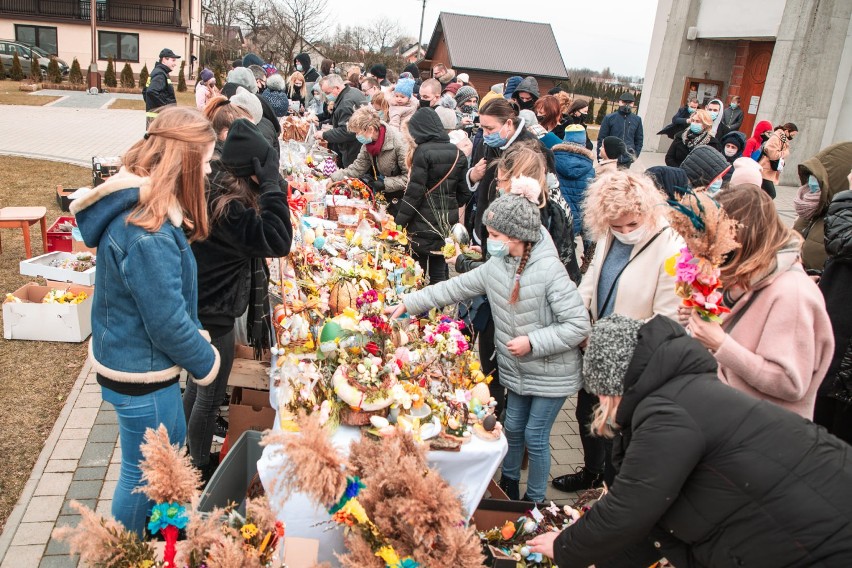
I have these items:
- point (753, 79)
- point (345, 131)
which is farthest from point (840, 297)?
point (753, 79)

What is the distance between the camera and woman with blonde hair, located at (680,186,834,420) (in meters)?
2.35

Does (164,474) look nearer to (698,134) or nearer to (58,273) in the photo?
(58,273)

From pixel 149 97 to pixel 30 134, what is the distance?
259 inches

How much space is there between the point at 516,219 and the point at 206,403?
1.78 metres

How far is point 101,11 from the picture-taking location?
3400 centimetres

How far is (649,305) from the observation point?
3086mm

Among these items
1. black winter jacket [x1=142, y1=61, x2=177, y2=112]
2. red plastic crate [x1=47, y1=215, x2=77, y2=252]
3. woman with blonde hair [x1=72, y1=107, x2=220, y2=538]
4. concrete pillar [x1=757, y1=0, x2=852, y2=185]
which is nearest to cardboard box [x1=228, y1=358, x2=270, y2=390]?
woman with blonde hair [x1=72, y1=107, x2=220, y2=538]

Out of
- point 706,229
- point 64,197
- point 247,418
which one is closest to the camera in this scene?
point 706,229

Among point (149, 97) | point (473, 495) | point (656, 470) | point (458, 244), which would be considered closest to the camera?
point (656, 470)

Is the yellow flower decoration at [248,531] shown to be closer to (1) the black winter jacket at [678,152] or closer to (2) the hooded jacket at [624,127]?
(1) the black winter jacket at [678,152]

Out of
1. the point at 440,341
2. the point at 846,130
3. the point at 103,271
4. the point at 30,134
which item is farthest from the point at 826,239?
the point at 30,134

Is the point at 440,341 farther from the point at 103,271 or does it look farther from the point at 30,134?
the point at 30,134

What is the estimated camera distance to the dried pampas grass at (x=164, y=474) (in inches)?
63.8

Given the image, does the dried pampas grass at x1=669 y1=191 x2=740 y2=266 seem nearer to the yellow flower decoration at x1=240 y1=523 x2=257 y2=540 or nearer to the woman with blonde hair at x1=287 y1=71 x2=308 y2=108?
the yellow flower decoration at x1=240 y1=523 x2=257 y2=540
